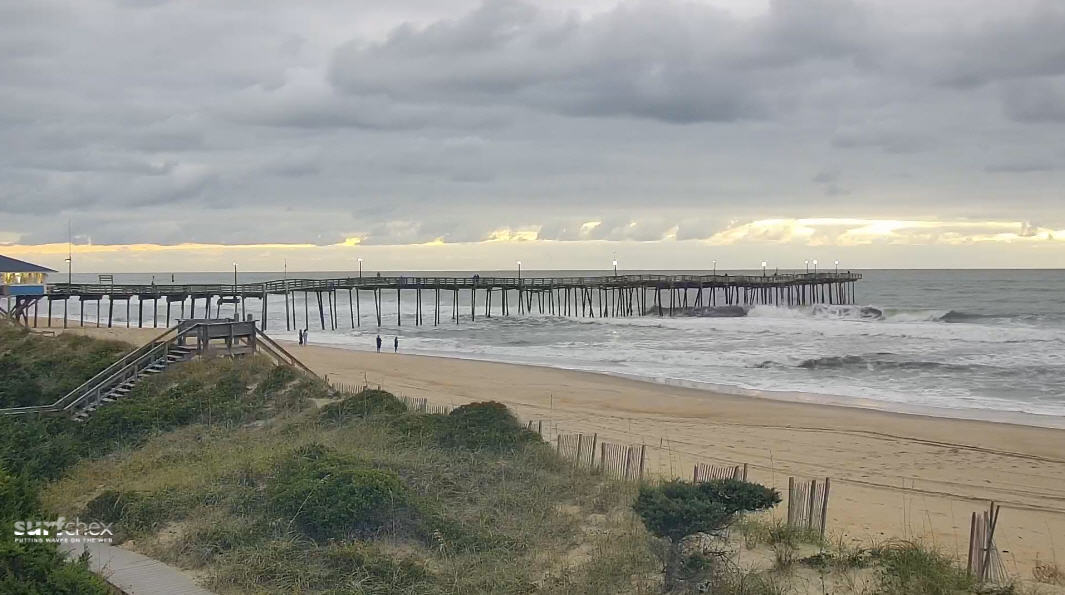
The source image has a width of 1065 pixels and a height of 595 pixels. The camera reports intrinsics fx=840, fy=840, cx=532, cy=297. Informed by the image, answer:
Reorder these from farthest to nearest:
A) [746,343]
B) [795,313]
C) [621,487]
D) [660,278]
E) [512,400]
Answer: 1. [795,313]
2. [660,278]
3. [746,343]
4. [512,400]
5. [621,487]

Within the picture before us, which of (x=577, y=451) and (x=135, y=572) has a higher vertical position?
(x=577, y=451)

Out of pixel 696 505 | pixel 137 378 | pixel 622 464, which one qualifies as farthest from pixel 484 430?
pixel 137 378

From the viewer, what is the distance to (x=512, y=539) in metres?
11.9

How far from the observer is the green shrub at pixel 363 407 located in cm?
1994

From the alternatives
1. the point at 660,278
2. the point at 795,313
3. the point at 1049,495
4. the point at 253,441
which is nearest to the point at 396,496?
the point at 253,441

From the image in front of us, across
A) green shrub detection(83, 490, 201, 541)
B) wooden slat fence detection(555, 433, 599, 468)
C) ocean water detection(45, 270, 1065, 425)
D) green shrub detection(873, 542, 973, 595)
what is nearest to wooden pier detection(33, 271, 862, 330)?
ocean water detection(45, 270, 1065, 425)

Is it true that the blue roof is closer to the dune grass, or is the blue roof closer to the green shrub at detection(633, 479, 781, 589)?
the dune grass

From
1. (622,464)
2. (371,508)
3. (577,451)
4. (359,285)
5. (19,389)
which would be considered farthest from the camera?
(359,285)

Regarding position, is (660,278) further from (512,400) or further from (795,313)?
(512,400)

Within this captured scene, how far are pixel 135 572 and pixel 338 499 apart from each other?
2779 mm

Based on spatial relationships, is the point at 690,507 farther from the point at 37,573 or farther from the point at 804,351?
the point at 804,351

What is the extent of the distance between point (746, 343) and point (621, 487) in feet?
128

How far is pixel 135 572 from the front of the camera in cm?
1060

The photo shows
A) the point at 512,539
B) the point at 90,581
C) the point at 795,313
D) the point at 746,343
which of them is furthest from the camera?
the point at 795,313
